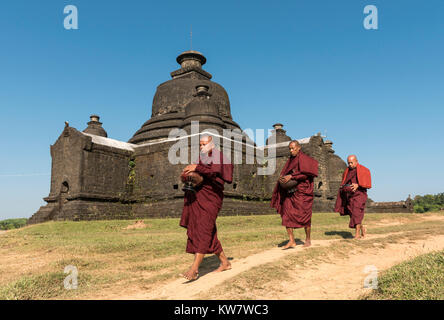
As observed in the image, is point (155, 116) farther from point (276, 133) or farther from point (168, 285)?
point (168, 285)

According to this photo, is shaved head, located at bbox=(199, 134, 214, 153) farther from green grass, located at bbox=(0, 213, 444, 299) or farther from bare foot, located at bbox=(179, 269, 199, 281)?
green grass, located at bbox=(0, 213, 444, 299)

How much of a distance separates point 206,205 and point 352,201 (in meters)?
4.83

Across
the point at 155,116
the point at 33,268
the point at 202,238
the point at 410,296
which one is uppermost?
the point at 155,116

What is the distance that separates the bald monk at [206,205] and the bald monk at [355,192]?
432cm

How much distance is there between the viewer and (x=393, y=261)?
5508 mm

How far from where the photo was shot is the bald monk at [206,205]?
15.5 feet

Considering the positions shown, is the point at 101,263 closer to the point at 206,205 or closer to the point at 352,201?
the point at 206,205

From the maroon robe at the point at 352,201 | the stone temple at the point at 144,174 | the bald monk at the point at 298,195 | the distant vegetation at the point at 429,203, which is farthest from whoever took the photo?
the distant vegetation at the point at 429,203

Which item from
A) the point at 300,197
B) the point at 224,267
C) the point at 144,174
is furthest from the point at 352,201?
the point at 144,174

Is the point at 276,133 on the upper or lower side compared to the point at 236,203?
upper

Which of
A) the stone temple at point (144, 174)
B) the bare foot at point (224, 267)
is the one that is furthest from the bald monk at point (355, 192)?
the stone temple at point (144, 174)

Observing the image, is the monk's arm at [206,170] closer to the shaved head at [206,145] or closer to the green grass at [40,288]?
the shaved head at [206,145]

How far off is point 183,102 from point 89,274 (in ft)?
62.3
